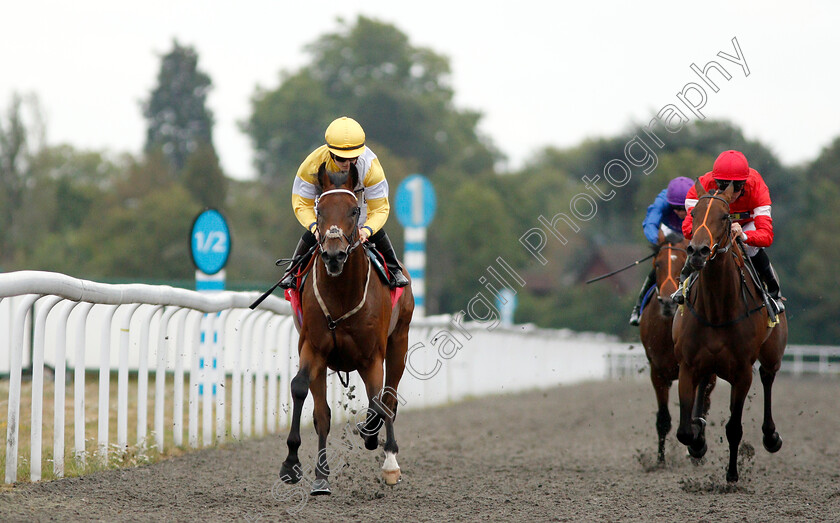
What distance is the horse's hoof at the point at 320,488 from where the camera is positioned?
6305mm

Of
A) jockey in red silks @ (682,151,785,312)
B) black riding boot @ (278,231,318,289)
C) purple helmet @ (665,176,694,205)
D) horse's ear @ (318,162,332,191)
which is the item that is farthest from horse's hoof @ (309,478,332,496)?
purple helmet @ (665,176,694,205)

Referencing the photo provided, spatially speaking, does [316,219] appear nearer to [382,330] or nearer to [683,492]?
[382,330]

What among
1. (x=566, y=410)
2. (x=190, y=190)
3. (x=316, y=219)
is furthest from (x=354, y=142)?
(x=190, y=190)

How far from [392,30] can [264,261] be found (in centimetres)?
2628

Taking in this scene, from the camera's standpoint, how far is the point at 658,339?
8.87 m

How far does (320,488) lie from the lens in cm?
631

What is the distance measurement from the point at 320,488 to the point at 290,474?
24 cm

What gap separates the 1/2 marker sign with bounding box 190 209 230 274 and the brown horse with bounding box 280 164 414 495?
4013 millimetres

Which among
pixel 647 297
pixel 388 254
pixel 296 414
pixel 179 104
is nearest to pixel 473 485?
pixel 296 414

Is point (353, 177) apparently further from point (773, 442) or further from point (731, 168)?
point (773, 442)

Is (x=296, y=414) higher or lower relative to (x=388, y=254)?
lower

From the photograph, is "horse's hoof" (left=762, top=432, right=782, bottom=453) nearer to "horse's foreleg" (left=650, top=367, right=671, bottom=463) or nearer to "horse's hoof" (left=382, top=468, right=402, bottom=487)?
"horse's foreleg" (left=650, top=367, right=671, bottom=463)

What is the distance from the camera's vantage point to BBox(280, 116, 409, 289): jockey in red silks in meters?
6.50

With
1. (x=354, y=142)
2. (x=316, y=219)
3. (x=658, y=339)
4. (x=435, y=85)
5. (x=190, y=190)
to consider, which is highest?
(x=435, y=85)
